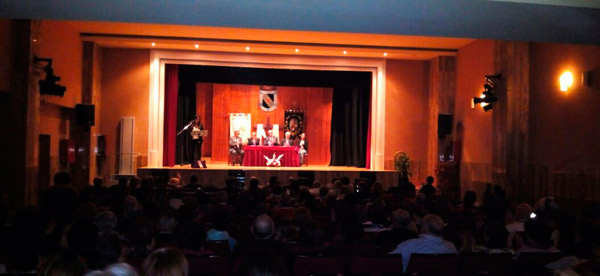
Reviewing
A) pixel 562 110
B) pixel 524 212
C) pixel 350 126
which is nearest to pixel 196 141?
pixel 350 126

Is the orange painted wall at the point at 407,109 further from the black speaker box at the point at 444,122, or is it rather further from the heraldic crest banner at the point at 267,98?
the heraldic crest banner at the point at 267,98

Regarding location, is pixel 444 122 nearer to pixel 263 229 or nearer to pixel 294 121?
pixel 294 121

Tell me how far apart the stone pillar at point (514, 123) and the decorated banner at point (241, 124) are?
30.1 ft

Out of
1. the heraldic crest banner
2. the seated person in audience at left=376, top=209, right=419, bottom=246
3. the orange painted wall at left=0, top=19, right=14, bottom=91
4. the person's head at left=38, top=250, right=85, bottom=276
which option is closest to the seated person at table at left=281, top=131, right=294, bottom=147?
the heraldic crest banner

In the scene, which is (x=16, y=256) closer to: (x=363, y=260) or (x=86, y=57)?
(x=363, y=260)

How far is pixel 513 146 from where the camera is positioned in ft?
43.2

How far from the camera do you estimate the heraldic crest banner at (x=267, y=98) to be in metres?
20.7

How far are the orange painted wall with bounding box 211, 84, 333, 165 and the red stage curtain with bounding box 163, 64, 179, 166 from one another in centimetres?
268

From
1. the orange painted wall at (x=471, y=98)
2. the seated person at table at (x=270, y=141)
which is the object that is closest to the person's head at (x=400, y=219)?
the orange painted wall at (x=471, y=98)

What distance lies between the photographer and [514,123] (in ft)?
43.2

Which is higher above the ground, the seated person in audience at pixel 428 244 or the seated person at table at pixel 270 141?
the seated person at table at pixel 270 141

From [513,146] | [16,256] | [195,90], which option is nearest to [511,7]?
[16,256]

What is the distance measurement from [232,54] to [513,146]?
27.0 feet

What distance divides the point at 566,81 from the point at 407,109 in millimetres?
7269
